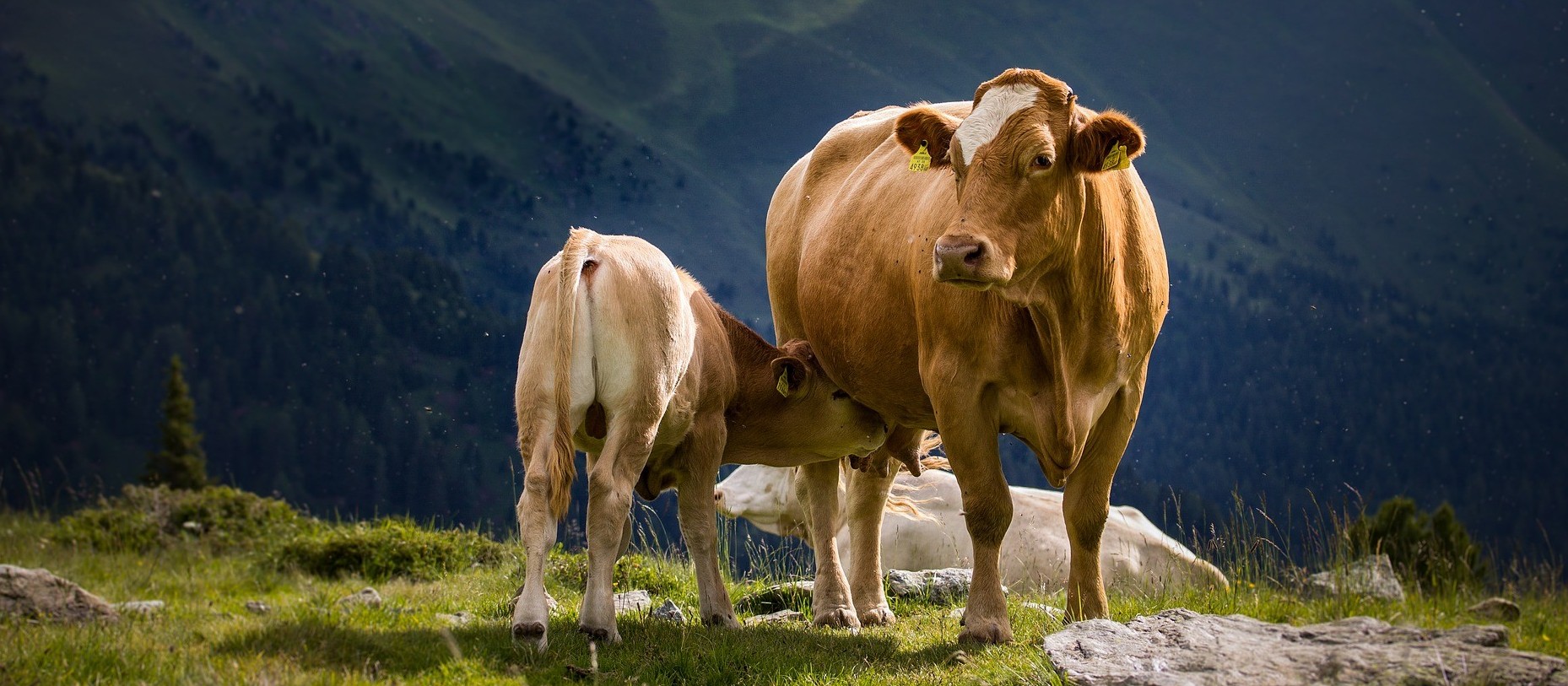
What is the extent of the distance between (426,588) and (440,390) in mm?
23028

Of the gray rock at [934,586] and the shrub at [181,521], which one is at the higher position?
the gray rock at [934,586]

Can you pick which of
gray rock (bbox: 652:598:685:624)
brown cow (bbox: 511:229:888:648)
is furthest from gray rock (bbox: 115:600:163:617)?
gray rock (bbox: 652:598:685:624)

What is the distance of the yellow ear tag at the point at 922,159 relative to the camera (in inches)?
281

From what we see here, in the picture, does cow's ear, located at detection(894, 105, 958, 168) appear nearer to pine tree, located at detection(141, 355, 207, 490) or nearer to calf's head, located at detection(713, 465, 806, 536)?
calf's head, located at detection(713, 465, 806, 536)

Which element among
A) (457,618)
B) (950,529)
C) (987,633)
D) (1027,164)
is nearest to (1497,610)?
(987,633)

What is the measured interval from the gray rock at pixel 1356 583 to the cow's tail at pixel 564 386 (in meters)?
4.08

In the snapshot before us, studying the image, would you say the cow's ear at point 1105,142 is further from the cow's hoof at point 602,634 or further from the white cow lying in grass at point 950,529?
the white cow lying in grass at point 950,529

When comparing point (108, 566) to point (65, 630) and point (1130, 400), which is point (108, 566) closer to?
point (65, 630)

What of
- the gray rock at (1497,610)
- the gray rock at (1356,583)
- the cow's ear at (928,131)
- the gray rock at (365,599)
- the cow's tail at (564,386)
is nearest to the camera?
the cow's tail at (564,386)

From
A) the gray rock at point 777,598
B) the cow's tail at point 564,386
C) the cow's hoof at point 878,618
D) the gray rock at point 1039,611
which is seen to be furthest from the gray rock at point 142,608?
the gray rock at point 1039,611

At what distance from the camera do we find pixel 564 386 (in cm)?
676

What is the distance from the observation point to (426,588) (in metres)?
10.2

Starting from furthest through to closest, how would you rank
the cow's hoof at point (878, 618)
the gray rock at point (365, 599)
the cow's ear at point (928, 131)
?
the gray rock at point (365, 599) < the cow's hoof at point (878, 618) < the cow's ear at point (928, 131)

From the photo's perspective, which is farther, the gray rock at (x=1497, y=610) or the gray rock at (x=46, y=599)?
the gray rock at (x=46, y=599)
